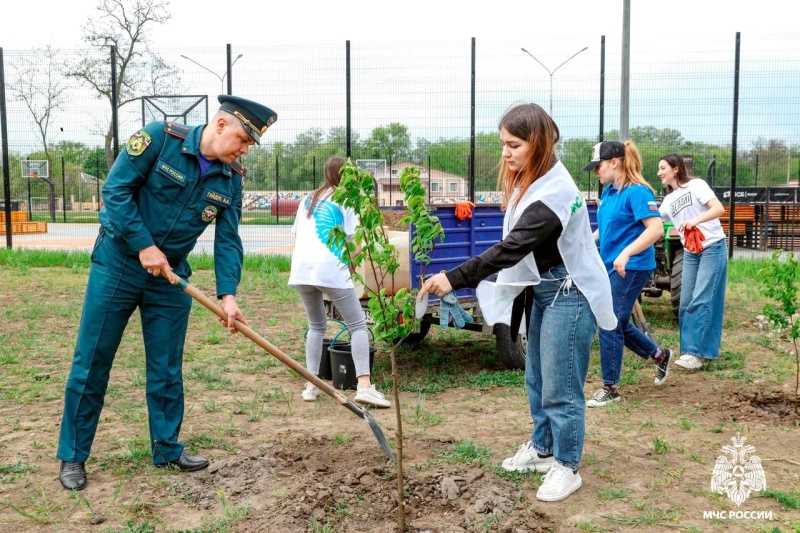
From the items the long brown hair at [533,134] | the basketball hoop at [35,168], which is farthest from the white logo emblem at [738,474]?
the basketball hoop at [35,168]

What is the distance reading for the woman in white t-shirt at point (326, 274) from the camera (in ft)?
17.0

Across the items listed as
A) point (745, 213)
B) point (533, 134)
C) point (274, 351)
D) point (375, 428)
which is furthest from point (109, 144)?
point (745, 213)

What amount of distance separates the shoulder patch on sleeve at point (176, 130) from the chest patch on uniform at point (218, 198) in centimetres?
31

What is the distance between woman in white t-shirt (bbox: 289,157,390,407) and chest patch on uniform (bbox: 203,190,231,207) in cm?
112

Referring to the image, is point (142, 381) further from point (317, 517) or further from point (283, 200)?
point (283, 200)

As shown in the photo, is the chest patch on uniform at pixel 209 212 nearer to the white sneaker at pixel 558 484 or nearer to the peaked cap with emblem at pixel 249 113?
the peaked cap with emblem at pixel 249 113

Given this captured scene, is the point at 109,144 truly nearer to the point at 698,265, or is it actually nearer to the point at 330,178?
the point at 330,178

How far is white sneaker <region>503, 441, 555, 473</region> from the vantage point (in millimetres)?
3965

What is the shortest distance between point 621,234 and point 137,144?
318 centimetres

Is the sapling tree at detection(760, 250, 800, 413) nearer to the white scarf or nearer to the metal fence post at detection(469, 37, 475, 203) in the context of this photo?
the white scarf

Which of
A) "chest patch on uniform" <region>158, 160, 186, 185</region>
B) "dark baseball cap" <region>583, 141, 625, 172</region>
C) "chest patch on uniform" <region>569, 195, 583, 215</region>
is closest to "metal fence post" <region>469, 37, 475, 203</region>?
"dark baseball cap" <region>583, 141, 625, 172</region>

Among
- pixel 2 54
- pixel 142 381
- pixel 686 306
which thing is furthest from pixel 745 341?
pixel 2 54

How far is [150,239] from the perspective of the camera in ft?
12.3

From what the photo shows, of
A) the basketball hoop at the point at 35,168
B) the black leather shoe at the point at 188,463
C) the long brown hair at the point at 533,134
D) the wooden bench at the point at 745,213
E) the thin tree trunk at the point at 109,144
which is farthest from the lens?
the basketball hoop at the point at 35,168
